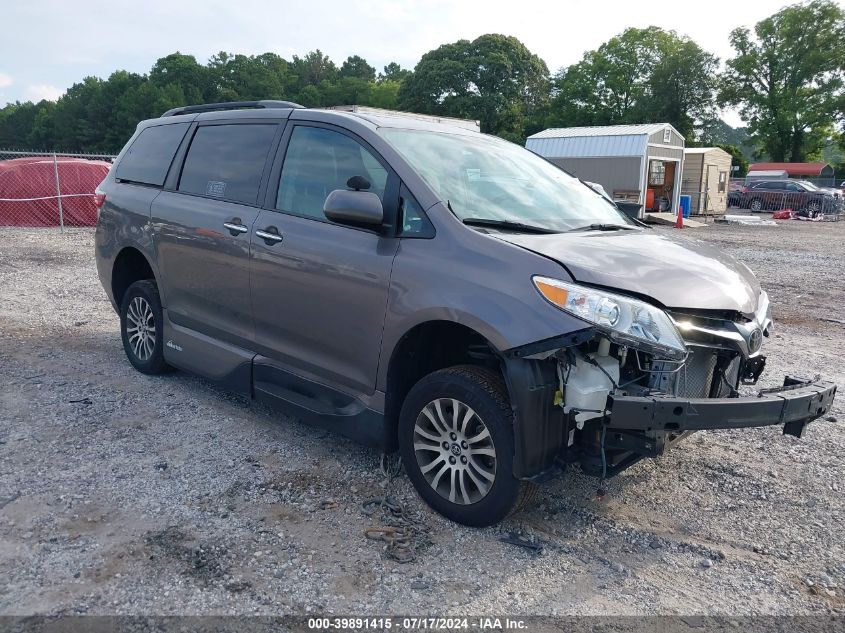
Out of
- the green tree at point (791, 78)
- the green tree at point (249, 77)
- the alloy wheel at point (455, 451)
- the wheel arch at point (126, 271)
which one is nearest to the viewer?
the alloy wheel at point (455, 451)

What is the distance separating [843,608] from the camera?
9.52 ft

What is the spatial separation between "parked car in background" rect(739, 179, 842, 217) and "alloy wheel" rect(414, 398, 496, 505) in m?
33.6

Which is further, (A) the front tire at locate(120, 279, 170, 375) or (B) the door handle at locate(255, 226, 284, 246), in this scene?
(A) the front tire at locate(120, 279, 170, 375)

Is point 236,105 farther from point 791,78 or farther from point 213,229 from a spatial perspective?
point 791,78

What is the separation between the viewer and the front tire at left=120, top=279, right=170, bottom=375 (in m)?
5.33

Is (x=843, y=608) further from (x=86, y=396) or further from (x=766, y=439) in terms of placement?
(x=86, y=396)

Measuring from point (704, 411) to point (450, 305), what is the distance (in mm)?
1203

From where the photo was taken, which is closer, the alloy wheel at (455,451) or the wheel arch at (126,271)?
the alloy wheel at (455,451)

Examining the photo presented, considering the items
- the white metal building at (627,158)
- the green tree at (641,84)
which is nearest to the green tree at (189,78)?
the green tree at (641,84)

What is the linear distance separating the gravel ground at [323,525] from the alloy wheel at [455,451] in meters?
0.20

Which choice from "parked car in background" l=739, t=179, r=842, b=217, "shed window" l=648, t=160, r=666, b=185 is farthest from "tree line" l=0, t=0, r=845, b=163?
"shed window" l=648, t=160, r=666, b=185

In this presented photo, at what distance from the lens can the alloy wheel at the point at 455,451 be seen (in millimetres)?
3330

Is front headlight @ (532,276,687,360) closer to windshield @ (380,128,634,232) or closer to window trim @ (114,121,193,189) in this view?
windshield @ (380,128,634,232)

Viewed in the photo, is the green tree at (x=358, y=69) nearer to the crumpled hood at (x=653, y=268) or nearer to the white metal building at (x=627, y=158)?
the white metal building at (x=627, y=158)
